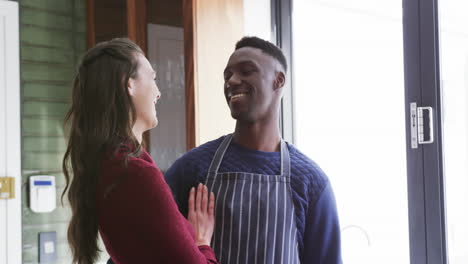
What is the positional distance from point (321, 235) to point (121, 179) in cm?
55

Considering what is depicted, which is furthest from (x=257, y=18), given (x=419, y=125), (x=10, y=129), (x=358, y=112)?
(x=10, y=129)

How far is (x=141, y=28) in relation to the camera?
8.08 feet

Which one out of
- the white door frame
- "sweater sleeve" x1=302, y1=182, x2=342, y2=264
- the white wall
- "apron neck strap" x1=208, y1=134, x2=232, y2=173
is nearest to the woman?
"apron neck strap" x1=208, y1=134, x2=232, y2=173

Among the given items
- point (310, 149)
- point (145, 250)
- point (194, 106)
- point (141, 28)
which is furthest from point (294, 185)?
point (141, 28)

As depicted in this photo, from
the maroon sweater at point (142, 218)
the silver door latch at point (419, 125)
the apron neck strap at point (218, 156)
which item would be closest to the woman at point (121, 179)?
the maroon sweater at point (142, 218)

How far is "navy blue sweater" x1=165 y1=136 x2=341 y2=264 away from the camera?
4.48 ft

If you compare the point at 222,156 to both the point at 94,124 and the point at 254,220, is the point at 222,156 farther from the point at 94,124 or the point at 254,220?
the point at 94,124

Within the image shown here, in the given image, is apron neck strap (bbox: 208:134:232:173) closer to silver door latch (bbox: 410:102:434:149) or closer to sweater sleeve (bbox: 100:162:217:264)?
sweater sleeve (bbox: 100:162:217:264)

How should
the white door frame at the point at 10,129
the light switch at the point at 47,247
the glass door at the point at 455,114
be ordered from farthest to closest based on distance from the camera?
the light switch at the point at 47,247
the white door frame at the point at 10,129
the glass door at the point at 455,114

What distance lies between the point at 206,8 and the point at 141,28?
434 millimetres

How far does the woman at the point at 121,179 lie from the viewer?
1.11 m

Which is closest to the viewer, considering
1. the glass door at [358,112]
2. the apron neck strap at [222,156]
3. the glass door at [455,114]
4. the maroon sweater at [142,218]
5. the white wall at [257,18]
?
the maroon sweater at [142,218]

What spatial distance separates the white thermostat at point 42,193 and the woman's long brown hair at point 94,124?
185cm

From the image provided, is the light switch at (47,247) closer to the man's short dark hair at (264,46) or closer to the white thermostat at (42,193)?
the white thermostat at (42,193)
